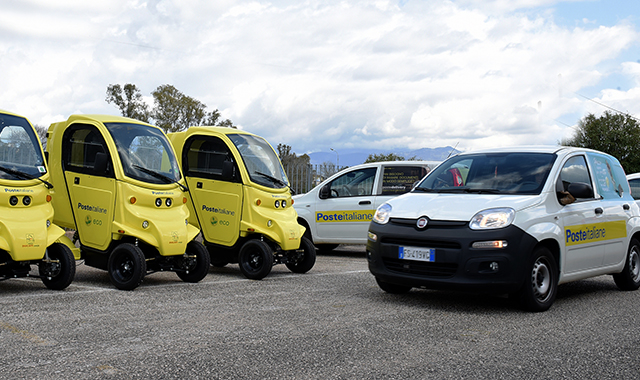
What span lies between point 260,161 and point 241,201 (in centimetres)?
70

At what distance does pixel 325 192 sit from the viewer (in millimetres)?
12750

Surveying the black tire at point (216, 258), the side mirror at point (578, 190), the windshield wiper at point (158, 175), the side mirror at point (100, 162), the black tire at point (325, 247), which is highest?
the side mirror at point (100, 162)

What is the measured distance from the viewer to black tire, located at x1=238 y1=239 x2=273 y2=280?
344 inches

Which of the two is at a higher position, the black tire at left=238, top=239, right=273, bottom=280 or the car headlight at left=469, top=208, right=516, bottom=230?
the car headlight at left=469, top=208, right=516, bottom=230

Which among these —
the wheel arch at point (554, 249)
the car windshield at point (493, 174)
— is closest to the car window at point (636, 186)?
the car windshield at point (493, 174)

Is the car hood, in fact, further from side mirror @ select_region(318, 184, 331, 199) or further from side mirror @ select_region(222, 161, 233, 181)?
side mirror @ select_region(318, 184, 331, 199)

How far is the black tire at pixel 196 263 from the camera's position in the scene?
328 inches

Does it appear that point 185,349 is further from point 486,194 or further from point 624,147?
point 624,147

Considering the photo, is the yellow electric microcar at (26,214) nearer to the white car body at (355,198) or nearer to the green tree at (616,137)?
the white car body at (355,198)

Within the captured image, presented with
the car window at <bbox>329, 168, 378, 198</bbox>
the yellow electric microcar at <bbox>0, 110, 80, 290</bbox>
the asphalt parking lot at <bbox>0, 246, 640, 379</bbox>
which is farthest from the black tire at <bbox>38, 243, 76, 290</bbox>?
the car window at <bbox>329, 168, 378, 198</bbox>

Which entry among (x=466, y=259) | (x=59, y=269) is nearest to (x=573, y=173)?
(x=466, y=259)

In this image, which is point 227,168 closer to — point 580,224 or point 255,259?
point 255,259

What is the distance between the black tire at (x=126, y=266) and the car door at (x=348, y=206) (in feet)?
17.7

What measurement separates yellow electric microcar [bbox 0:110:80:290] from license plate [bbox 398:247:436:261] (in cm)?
382
